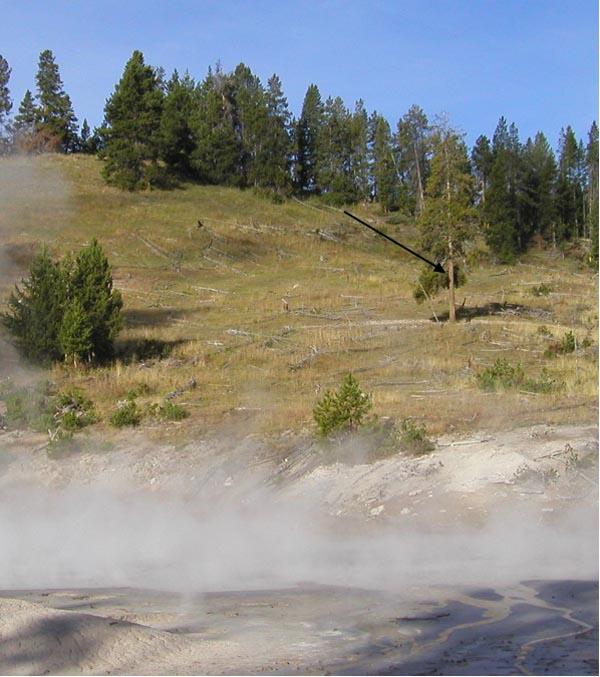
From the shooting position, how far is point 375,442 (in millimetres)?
18375

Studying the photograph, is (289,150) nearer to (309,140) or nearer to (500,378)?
(309,140)

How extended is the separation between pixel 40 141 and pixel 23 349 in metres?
55.0

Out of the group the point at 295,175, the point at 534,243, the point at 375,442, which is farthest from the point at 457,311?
the point at 295,175

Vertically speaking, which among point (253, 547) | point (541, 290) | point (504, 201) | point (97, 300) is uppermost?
point (504, 201)

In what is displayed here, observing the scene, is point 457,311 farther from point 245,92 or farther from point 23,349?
point 245,92

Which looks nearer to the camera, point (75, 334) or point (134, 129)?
point (75, 334)

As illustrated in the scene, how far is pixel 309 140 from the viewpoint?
8812 centimetres

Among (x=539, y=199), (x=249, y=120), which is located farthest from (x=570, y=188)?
(x=249, y=120)

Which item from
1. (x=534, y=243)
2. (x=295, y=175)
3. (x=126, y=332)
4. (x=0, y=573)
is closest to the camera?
(x=0, y=573)

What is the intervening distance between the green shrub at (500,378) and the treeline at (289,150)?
126 feet

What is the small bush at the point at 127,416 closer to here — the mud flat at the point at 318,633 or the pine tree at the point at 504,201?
the mud flat at the point at 318,633

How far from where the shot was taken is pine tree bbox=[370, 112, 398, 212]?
8238 cm

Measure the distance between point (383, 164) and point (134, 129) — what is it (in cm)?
2976

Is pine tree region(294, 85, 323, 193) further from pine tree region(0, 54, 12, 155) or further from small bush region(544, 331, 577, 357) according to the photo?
small bush region(544, 331, 577, 357)
